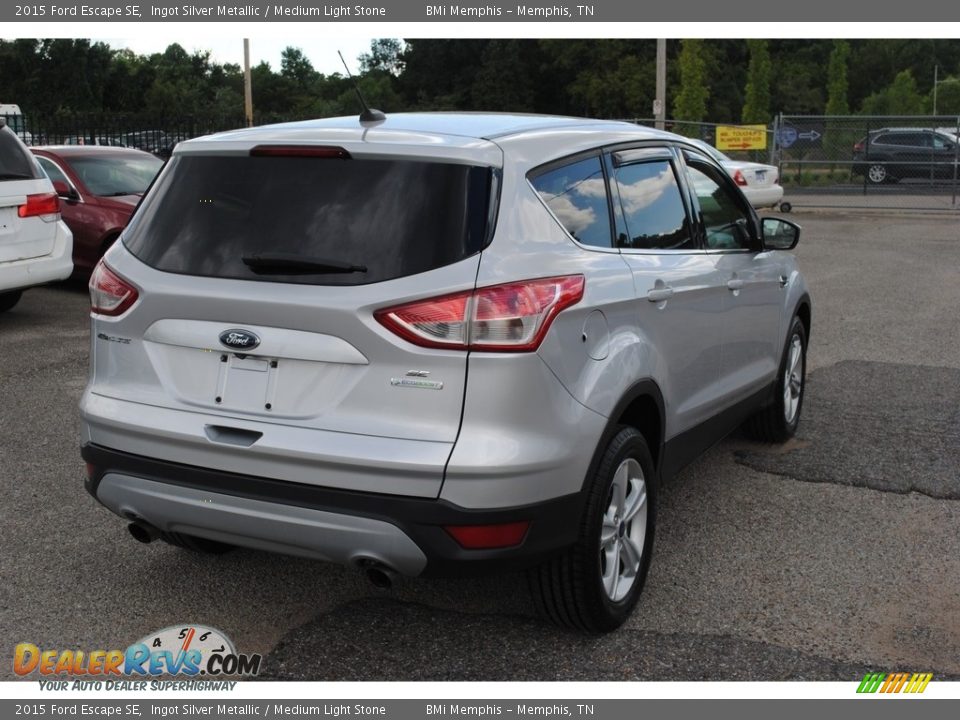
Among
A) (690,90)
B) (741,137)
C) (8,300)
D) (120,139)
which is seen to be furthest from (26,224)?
(690,90)

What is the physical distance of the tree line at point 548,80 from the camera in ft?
214

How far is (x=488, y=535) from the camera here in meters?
3.45

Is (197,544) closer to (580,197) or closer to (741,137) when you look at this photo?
(580,197)

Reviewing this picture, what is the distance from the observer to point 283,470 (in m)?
3.49

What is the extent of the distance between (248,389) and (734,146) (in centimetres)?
2476

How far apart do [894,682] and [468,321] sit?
184 centimetres

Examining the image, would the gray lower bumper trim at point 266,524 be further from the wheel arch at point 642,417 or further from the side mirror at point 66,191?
the side mirror at point 66,191

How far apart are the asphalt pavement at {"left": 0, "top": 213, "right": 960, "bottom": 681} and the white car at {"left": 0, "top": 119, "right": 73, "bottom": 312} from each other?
10.4 feet

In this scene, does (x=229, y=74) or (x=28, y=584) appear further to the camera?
(x=229, y=74)

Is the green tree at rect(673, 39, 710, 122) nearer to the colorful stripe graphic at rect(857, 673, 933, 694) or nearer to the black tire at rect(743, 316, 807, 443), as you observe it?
the black tire at rect(743, 316, 807, 443)

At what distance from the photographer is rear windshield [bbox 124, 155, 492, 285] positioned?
3.48 meters

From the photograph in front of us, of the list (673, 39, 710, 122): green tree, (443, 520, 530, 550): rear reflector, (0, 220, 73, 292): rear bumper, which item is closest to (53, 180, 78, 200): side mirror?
(0, 220, 73, 292): rear bumper

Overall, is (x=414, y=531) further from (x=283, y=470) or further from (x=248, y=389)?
(x=248, y=389)

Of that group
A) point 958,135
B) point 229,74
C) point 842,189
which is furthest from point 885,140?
point 229,74
